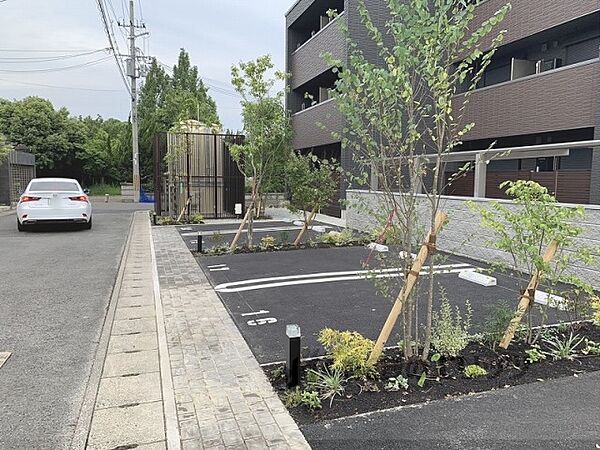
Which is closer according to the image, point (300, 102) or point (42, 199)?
point (42, 199)

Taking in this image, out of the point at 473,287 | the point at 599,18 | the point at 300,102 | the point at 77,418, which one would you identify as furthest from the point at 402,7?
the point at 300,102

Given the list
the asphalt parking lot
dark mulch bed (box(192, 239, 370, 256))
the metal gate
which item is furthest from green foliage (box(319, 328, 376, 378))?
the metal gate

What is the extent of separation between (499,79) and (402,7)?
41.2 ft

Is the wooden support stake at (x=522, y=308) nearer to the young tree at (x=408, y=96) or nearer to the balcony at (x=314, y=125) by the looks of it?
the young tree at (x=408, y=96)

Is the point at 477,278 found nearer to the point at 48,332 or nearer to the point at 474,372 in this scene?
the point at 474,372

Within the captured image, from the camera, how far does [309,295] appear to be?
19.0 ft

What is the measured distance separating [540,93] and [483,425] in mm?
10715

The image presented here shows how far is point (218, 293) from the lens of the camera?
5922 millimetres

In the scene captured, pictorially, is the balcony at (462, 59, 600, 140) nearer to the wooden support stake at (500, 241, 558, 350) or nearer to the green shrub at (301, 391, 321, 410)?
the wooden support stake at (500, 241, 558, 350)

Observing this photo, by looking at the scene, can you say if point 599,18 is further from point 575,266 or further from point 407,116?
point 407,116

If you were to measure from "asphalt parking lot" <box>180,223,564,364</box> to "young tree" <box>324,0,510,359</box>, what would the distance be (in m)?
0.91

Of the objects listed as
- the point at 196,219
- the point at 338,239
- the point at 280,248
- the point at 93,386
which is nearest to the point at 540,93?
the point at 338,239

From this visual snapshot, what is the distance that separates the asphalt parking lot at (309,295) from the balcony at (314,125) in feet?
27.4

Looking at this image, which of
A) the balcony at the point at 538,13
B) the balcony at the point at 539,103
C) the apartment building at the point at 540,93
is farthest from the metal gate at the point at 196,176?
the balcony at the point at 538,13
